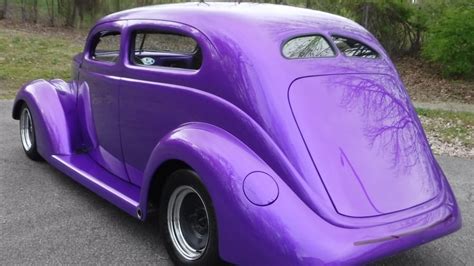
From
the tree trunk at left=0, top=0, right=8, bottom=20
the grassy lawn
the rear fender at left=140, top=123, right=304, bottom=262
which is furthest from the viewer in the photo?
the tree trunk at left=0, top=0, right=8, bottom=20

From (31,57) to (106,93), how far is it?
8170mm

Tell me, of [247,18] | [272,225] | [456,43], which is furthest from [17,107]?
[456,43]

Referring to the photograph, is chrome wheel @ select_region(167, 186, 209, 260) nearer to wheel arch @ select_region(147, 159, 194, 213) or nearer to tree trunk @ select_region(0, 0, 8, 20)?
wheel arch @ select_region(147, 159, 194, 213)

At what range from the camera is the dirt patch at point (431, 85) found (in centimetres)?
985

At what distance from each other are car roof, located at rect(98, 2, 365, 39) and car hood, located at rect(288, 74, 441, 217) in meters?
0.44

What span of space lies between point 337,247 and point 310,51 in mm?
1312

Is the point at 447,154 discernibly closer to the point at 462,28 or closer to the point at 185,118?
the point at 185,118

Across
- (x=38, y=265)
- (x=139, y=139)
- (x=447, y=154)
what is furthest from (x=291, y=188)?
(x=447, y=154)

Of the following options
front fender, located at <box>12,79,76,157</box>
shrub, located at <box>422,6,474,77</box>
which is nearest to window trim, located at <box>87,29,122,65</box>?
front fender, located at <box>12,79,76,157</box>

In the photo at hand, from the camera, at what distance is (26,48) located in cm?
1204

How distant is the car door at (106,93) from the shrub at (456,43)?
321 inches

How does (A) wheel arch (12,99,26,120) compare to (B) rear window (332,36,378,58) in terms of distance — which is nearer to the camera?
(B) rear window (332,36,378,58)

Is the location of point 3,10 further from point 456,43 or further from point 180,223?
point 180,223

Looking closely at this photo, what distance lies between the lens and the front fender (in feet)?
15.1
